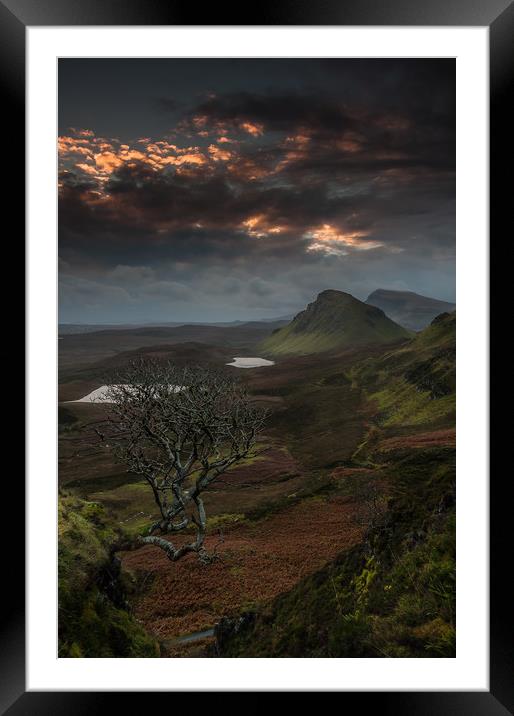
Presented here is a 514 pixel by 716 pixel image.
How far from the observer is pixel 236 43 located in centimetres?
383

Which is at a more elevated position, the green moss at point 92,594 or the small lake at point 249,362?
the small lake at point 249,362

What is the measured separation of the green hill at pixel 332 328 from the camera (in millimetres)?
9062

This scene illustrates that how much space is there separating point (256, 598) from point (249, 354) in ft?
17.3

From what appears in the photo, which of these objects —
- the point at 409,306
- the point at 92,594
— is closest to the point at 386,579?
the point at 92,594

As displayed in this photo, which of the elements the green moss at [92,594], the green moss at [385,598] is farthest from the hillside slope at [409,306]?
the green moss at [92,594]

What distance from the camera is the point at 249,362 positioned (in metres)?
9.20

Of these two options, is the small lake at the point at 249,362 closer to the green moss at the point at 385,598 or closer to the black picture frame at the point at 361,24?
the green moss at the point at 385,598

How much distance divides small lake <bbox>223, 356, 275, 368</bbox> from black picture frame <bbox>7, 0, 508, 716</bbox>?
5851 millimetres

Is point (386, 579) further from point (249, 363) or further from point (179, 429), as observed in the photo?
point (249, 363)

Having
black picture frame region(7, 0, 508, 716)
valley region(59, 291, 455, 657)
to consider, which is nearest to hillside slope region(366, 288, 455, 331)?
valley region(59, 291, 455, 657)

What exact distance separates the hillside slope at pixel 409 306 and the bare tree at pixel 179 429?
451cm

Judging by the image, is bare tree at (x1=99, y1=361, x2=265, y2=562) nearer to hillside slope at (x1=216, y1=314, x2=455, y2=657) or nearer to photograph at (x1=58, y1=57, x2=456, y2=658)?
photograph at (x1=58, y1=57, x2=456, y2=658)
